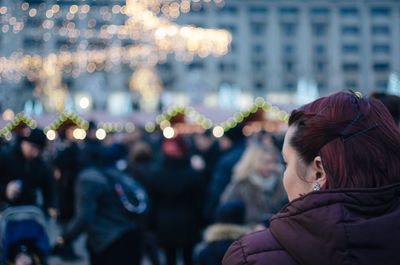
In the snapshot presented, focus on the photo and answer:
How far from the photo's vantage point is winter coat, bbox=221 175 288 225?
4.71 metres

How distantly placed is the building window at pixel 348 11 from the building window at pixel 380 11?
206 cm

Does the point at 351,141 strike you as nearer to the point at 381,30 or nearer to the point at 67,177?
the point at 67,177

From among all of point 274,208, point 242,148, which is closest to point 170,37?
point 242,148

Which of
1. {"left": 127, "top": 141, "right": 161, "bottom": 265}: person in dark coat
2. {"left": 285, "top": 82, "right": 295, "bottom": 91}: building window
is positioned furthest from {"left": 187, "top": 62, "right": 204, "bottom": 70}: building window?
{"left": 127, "top": 141, "right": 161, "bottom": 265}: person in dark coat

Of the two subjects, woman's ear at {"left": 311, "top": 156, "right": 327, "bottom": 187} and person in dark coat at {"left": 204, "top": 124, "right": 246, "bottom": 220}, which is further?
person in dark coat at {"left": 204, "top": 124, "right": 246, "bottom": 220}

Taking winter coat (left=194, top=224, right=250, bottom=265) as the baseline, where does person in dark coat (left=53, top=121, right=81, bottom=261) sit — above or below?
below

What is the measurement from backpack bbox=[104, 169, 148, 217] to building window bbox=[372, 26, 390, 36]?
72.0 meters

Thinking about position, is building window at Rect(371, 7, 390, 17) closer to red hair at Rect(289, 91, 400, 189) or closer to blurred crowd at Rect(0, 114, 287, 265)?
blurred crowd at Rect(0, 114, 287, 265)

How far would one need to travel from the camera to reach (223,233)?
3869 mm

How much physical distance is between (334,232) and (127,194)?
3.79 metres

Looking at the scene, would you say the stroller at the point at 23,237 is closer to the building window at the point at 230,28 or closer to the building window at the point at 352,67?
the building window at the point at 230,28

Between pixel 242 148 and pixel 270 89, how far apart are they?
2503 inches

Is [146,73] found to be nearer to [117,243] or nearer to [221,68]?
[221,68]

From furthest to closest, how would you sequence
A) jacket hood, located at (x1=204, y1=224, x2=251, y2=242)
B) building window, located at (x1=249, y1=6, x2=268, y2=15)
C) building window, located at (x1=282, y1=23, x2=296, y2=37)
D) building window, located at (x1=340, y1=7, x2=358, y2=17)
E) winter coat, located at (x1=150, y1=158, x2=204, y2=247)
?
1. building window, located at (x1=282, y1=23, x2=296, y2=37)
2. building window, located at (x1=340, y1=7, x2=358, y2=17)
3. building window, located at (x1=249, y1=6, x2=268, y2=15)
4. winter coat, located at (x1=150, y1=158, x2=204, y2=247)
5. jacket hood, located at (x1=204, y1=224, x2=251, y2=242)
